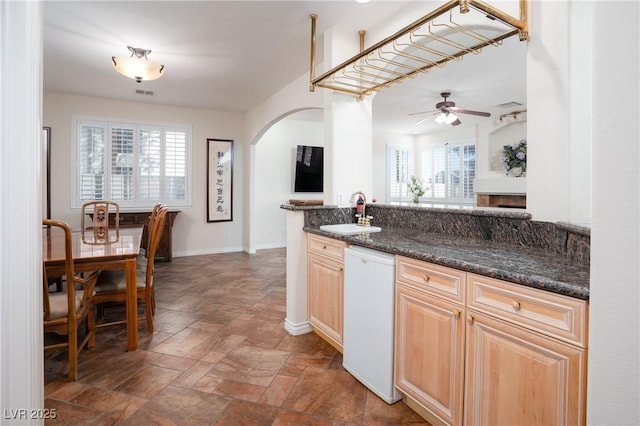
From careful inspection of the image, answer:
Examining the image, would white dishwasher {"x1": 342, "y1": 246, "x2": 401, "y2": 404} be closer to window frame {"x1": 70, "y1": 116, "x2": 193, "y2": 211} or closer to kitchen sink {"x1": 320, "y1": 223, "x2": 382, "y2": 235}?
kitchen sink {"x1": 320, "y1": 223, "x2": 382, "y2": 235}

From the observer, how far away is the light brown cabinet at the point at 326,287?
2283mm

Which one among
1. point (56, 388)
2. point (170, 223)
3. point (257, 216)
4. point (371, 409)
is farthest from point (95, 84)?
point (371, 409)

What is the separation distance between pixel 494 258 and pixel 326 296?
4.20 feet

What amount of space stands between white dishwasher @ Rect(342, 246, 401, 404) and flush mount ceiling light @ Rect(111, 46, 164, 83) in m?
2.69

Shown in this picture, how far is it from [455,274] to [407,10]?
2.10m

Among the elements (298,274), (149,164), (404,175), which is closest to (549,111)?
(298,274)

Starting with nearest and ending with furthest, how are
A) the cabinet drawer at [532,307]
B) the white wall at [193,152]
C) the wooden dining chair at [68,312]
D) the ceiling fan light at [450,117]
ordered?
1. the cabinet drawer at [532,307]
2. the wooden dining chair at [68,312]
3. the ceiling fan light at [450,117]
4. the white wall at [193,152]

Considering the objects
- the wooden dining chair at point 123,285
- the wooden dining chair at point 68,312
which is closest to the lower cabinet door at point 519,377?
the wooden dining chair at point 68,312

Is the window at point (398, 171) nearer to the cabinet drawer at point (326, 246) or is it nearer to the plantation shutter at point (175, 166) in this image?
the plantation shutter at point (175, 166)

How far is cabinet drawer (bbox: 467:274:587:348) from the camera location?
39.9 inches

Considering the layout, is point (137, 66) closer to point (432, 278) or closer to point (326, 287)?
point (326, 287)

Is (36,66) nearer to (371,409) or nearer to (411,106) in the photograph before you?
(371,409)

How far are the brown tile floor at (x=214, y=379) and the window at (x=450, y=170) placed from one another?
5.85 metres

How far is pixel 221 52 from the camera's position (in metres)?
3.51
